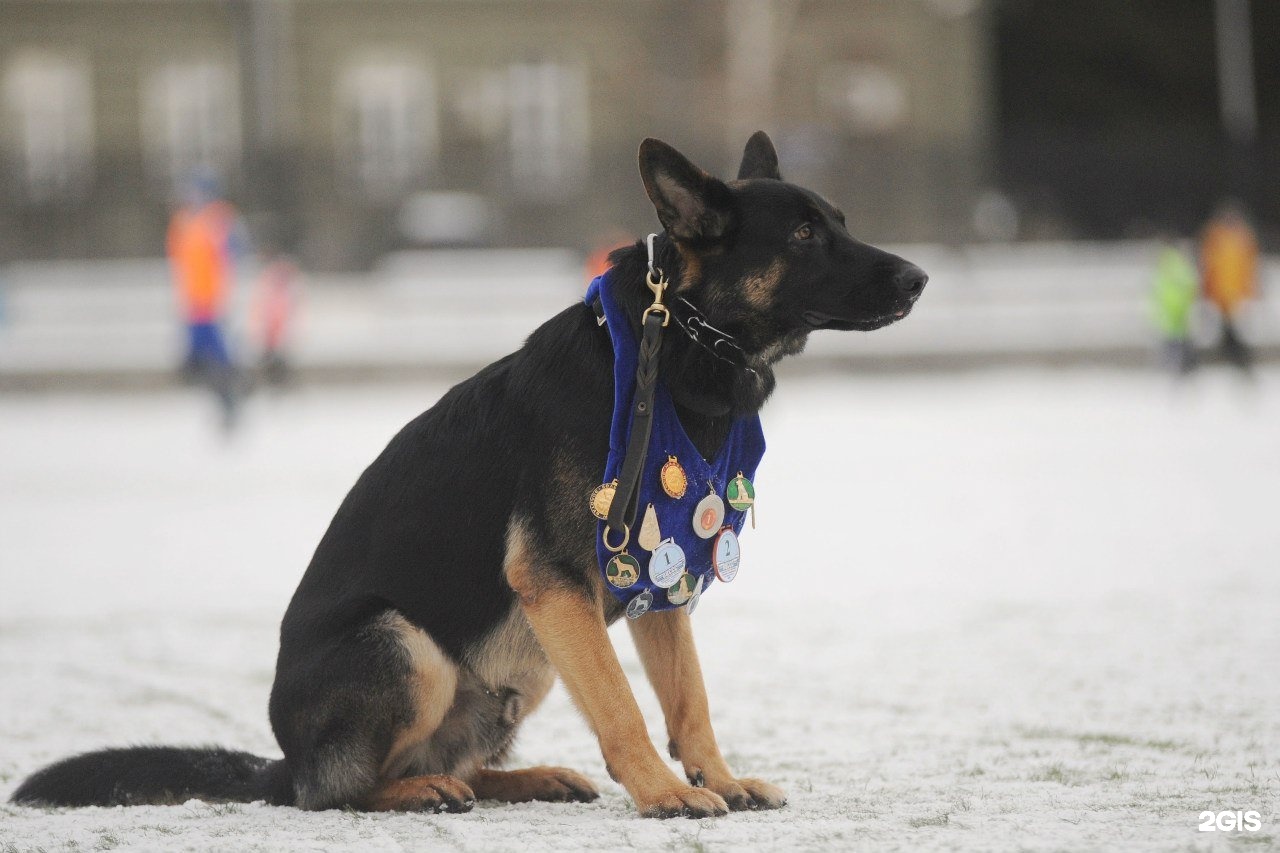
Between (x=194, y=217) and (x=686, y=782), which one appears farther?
(x=194, y=217)

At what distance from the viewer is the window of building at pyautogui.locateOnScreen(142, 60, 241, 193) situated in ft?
98.8

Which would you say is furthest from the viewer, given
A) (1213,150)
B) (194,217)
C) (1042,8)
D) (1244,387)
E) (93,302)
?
(1042,8)

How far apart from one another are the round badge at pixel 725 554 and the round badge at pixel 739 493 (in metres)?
0.07

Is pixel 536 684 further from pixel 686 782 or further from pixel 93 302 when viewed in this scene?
pixel 93 302

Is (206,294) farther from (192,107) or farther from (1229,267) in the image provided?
(192,107)

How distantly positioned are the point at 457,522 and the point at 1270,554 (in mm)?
5398

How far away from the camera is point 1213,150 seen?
27.9 metres

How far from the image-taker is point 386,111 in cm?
3064

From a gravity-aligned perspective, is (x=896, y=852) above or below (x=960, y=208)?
below

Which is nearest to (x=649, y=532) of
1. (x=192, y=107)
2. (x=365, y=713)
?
(x=365, y=713)

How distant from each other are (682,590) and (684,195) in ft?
3.06

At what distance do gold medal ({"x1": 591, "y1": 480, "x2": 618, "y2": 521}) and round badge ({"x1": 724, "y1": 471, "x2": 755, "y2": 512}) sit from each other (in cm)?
33

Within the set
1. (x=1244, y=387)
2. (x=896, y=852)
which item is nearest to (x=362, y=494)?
(x=896, y=852)

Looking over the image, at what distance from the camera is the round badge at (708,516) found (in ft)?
12.3
